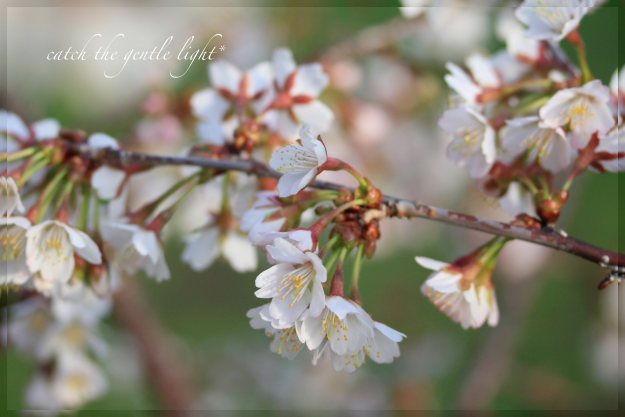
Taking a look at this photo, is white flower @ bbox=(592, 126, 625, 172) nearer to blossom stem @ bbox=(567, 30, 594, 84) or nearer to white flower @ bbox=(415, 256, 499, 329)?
blossom stem @ bbox=(567, 30, 594, 84)

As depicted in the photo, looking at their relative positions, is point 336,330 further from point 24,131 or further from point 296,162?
point 24,131

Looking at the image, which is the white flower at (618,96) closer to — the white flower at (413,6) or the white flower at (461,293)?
the white flower at (461,293)

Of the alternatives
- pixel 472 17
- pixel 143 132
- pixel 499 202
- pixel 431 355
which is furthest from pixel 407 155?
pixel 499 202

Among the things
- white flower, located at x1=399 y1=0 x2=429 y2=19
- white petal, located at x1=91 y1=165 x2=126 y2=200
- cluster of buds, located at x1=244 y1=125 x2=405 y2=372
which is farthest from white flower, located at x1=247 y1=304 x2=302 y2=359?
white flower, located at x1=399 y1=0 x2=429 y2=19

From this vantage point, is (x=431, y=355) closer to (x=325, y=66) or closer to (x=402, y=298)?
(x=402, y=298)

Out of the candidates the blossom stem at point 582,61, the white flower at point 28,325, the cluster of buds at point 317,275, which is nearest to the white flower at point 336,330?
the cluster of buds at point 317,275

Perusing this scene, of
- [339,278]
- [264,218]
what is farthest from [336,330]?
[264,218]
